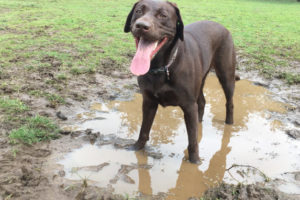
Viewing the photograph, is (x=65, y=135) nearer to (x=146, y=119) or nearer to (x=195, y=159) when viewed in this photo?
(x=146, y=119)

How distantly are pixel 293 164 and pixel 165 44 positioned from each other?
2125mm

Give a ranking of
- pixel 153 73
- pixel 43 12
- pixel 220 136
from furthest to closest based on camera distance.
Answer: pixel 43 12, pixel 220 136, pixel 153 73

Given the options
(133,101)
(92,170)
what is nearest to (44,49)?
(133,101)

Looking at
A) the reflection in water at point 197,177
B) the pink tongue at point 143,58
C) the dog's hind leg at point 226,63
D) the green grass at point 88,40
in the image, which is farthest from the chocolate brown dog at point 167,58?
the green grass at point 88,40

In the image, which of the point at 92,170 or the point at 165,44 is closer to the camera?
the point at 165,44

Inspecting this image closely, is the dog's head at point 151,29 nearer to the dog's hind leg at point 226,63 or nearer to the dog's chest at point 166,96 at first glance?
the dog's chest at point 166,96

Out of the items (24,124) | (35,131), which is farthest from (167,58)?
(24,124)

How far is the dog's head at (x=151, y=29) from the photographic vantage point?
2.78 m

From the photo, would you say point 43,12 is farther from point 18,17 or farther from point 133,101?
point 133,101

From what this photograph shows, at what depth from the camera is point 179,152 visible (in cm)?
386

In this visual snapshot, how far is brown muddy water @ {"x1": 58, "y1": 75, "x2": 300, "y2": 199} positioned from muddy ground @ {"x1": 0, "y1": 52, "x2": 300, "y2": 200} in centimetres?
12

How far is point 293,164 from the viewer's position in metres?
3.68

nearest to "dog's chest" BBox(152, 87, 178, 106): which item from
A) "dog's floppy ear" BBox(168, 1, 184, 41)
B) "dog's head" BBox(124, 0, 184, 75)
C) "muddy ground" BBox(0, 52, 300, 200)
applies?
"dog's head" BBox(124, 0, 184, 75)

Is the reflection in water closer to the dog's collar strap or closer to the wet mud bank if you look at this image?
the wet mud bank
